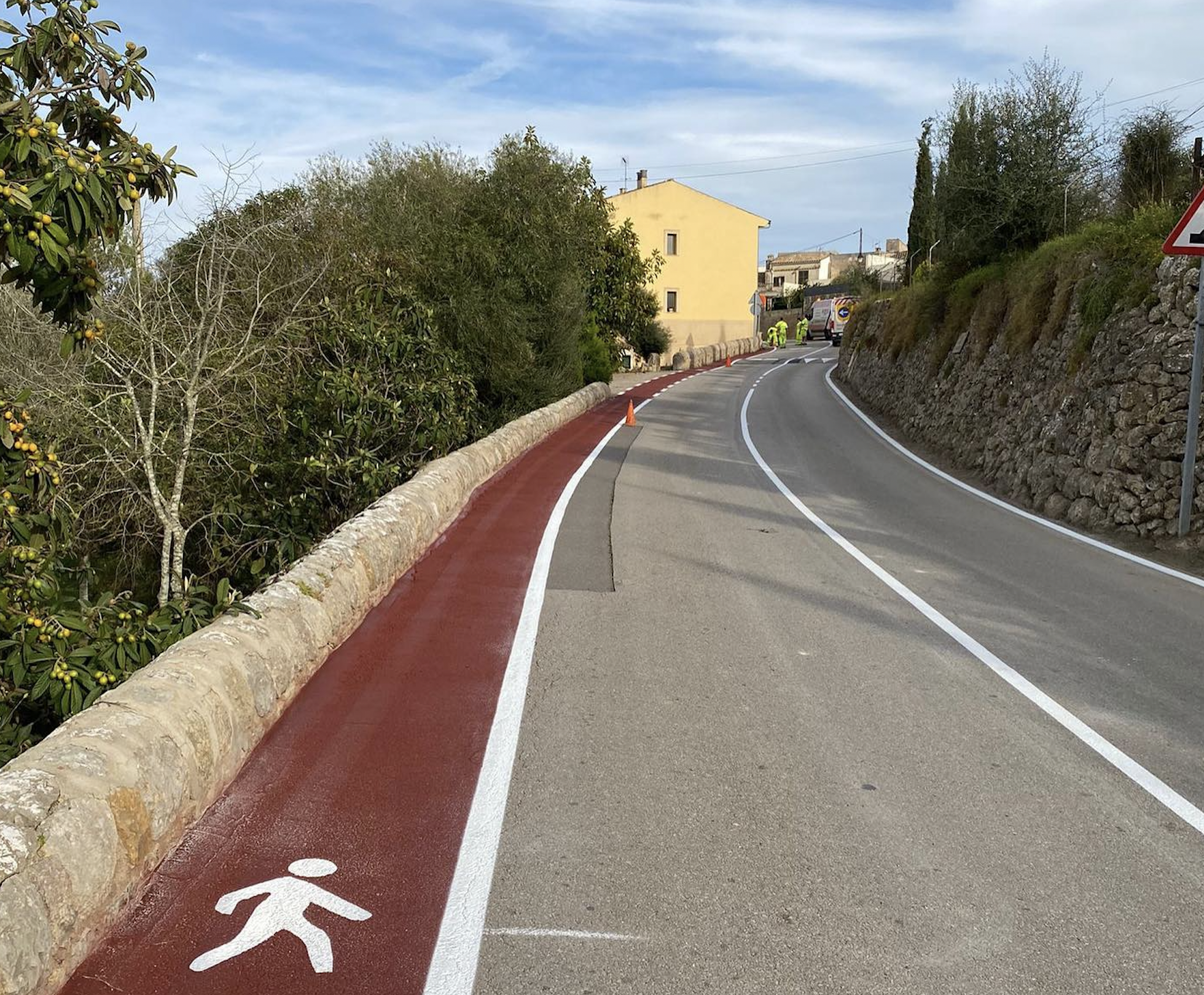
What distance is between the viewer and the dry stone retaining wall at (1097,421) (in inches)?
446

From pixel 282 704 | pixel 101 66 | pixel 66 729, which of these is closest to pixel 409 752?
pixel 282 704

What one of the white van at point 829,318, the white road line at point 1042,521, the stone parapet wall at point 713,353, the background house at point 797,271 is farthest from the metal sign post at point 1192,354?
the background house at point 797,271

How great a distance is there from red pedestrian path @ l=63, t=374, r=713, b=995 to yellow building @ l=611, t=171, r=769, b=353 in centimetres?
5301

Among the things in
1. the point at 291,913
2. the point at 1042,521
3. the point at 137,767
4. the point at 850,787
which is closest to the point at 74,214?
the point at 137,767

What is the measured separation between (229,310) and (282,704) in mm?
9365

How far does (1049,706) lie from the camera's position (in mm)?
5645

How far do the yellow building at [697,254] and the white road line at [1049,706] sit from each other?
50.1m

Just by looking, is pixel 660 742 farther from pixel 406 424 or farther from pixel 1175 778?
pixel 406 424

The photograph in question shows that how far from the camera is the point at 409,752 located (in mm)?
4980

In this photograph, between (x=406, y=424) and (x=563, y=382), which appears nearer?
(x=406, y=424)

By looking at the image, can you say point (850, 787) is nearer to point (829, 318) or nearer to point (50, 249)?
point (50, 249)

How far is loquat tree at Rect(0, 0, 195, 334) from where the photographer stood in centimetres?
411

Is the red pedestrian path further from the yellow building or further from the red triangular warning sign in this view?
the yellow building

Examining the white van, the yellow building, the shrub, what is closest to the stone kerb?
the shrub
